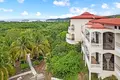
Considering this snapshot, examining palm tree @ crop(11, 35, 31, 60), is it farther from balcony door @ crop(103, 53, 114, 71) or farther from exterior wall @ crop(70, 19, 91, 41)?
balcony door @ crop(103, 53, 114, 71)

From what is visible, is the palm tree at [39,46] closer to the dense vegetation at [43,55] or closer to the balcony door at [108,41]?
the dense vegetation at [43,55]

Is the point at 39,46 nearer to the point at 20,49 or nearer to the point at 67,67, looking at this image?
the point at 20,49

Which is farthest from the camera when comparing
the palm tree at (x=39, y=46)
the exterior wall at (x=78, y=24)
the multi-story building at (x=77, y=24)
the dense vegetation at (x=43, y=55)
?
the palm tree at (x=39, y=46)

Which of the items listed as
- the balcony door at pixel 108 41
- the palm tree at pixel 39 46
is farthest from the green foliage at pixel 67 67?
the palm tree at pixel 39 46

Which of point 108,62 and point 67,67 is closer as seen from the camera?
point 108,62

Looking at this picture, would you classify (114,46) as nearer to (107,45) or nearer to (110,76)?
(107,45)

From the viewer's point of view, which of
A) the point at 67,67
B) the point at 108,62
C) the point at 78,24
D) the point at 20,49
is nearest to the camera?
the point at 108,62

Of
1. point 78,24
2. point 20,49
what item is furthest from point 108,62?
point 20,49

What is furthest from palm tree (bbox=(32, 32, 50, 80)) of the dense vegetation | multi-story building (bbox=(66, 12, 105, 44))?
multi-story building (bbox=(66, 12, 105, 44))

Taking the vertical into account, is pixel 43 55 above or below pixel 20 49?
below

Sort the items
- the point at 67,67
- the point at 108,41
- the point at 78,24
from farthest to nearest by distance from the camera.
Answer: the point at 78,24 < the point at 67,67 < the point at 108,41

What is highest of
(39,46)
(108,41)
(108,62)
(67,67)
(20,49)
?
(108,41)

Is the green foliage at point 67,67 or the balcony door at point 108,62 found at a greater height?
the balcony door at point 108,62

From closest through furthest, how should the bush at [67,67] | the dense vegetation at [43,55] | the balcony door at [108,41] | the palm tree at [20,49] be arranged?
the balcony door at [108,41]
the bush at [67,67]
the dense vegetation at [43,55]
the palm tree at [20,49]
